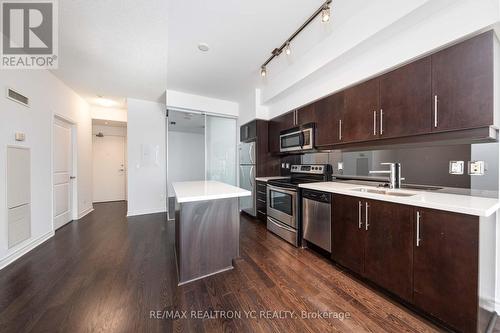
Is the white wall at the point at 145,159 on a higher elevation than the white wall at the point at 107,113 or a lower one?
lower

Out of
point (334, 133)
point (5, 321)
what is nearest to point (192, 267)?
point (5, 321)

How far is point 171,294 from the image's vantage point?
161cm

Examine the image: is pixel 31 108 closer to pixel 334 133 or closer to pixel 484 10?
pixel 334 133

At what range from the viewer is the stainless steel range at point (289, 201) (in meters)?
2.54

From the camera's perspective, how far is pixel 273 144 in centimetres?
378

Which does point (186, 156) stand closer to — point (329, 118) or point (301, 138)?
point (301, 138)

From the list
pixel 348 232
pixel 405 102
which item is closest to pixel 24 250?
pixel 348 232

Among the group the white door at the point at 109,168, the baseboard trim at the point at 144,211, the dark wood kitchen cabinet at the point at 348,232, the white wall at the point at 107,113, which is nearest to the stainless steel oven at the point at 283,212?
the dark wood kitchen cabinet at the point at 348,232

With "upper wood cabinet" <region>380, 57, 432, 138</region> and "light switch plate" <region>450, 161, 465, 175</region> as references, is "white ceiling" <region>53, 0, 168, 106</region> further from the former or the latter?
"light switch plate" <region>450, 161, 465, 175</region>

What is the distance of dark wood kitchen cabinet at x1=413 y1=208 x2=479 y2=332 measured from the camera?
1094 millimetres

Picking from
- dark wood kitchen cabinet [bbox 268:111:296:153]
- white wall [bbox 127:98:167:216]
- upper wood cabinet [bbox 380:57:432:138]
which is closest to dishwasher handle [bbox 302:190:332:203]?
upper wood cabinet [bbox 380:57:432:138]

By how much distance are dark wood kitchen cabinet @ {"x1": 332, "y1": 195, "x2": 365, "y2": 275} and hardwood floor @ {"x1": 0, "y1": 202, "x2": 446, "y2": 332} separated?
17cm

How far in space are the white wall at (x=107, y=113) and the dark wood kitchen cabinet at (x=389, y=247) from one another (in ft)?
19.8

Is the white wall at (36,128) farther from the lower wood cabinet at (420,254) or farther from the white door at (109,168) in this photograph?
the lower wood cabinet at (420,254)
